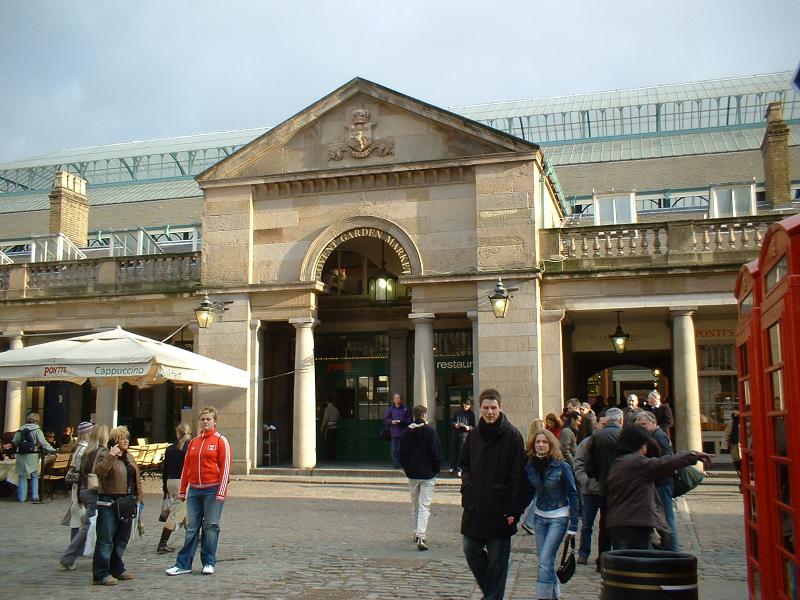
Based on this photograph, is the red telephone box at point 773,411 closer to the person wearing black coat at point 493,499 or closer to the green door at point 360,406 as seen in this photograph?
the person wearing black coat at point 493,499

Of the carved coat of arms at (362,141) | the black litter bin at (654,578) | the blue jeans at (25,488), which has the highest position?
the carved coat of arms at (362,141)

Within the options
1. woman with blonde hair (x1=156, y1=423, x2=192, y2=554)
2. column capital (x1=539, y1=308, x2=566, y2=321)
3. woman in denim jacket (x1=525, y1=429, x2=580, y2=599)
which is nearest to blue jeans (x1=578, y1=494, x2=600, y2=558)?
woman in denim jacket (x1=525, y1=429, x2=580, y2=599)

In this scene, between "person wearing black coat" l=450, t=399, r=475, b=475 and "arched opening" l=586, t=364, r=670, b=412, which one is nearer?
"person wearing black coat" l=450, t=399, r=475, b=475

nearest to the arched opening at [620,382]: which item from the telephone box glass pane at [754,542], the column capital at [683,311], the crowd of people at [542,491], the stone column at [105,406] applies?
the column capital at [683,311]

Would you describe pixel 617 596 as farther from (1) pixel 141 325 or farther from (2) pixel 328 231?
(1) pixel 141 325

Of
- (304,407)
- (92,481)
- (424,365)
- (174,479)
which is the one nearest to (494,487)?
(92,481)

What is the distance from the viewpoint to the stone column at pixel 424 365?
67.5 ft

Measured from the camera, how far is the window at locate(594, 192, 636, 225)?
77.2 ft

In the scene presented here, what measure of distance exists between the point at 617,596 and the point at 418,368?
14.7m

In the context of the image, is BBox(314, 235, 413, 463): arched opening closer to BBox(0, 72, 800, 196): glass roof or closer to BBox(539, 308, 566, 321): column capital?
BBox(539, 308, 566, 321): column capital

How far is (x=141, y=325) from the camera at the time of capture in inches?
952

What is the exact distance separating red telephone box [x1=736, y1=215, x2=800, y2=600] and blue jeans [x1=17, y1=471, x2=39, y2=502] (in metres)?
14.5

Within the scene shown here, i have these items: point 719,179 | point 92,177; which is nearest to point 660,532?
point 719,179

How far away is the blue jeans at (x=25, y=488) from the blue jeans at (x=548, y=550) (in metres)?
12.9
